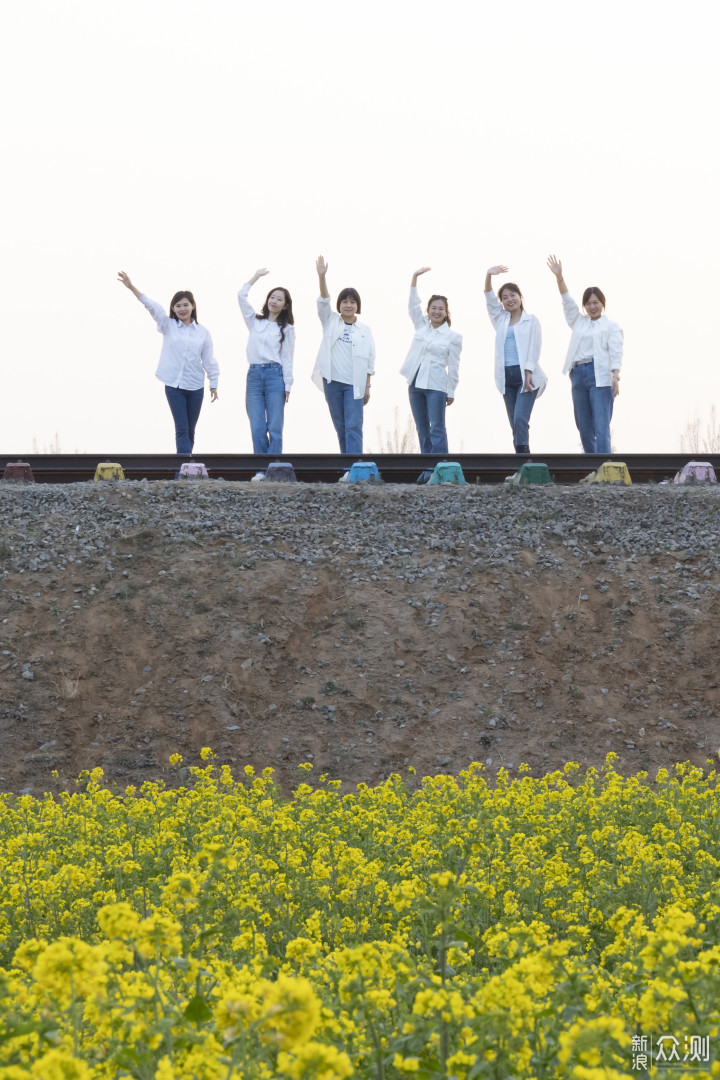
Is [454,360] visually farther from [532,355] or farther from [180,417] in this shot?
[180,417]

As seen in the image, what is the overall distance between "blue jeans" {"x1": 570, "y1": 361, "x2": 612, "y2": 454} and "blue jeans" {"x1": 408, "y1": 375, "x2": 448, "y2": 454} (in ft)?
5.56

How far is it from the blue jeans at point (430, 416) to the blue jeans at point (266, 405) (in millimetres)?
1641

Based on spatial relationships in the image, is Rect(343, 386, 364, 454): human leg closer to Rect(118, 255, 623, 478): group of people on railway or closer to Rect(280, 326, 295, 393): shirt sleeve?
Rect(118, 255, 623, 478): group of people on railway

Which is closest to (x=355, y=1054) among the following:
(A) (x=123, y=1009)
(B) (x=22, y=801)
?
(A) (x=123, y=1009)

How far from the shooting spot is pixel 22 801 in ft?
21.4

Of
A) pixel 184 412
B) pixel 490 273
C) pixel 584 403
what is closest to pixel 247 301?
pixel 184 412

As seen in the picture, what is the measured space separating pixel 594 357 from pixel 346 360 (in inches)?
120

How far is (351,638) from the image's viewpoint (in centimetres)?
891

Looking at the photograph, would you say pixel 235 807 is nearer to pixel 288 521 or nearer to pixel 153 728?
pixel 153 728

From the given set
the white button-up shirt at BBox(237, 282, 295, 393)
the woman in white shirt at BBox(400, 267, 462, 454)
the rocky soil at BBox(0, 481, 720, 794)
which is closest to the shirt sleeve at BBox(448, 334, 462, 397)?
the woman in white shirt at BBox(400, 267, 462, 454)

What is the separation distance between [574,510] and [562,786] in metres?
4.27

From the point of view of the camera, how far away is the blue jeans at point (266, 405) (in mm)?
12773

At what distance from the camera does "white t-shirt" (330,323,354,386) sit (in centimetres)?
1280

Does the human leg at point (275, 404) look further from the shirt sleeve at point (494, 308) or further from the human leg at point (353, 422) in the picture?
the shirt sleeve at point (494, 308)
